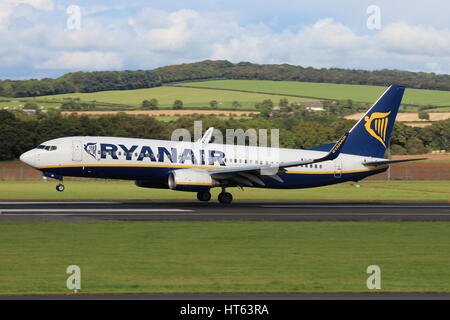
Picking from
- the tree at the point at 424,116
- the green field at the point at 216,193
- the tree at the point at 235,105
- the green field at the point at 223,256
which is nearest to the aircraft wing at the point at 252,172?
the green field at the point at 216,193

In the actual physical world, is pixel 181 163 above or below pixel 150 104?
below

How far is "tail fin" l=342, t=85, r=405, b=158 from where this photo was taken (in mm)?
50656

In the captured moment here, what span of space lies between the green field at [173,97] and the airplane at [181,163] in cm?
11741

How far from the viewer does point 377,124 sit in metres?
51.0

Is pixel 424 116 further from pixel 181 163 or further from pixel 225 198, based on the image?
pixel 181 163

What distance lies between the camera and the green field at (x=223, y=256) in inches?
744

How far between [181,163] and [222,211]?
18.9ft

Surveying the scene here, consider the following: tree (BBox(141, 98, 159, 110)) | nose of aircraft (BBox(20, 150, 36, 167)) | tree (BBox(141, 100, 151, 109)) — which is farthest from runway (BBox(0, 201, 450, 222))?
tree (BBox(141, 100, 151, 109))

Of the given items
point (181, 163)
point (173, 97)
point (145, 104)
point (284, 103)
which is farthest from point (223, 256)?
point (284, 103)

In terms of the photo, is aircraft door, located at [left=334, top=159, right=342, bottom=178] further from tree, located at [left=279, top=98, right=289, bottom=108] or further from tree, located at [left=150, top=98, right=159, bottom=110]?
tree, located at [left=279, top=98, right=289, bottom=108]

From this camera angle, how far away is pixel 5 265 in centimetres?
2159

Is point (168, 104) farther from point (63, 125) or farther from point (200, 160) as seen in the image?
point (200, 160)

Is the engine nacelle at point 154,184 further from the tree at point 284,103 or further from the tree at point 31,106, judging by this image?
the tree at point 284,103

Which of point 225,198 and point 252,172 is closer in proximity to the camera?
point 252,172
